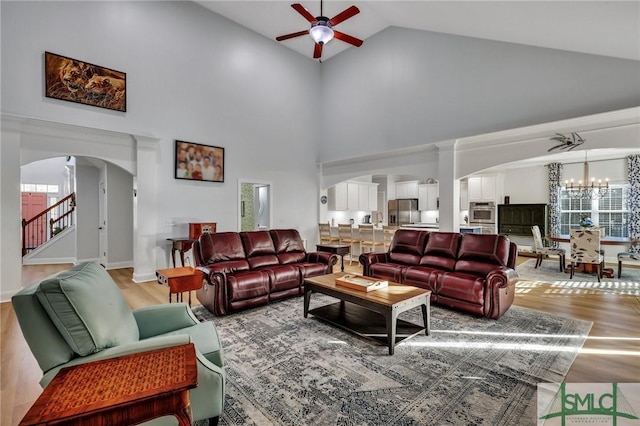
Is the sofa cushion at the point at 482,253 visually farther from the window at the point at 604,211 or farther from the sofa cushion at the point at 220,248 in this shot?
the window at the point at 604,211

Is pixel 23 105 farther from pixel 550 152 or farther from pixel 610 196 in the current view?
pixel 610 196

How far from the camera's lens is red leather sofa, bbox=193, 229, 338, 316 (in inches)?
144

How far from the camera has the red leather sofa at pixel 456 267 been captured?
3.55m

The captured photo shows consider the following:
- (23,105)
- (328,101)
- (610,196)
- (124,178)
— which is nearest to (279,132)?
(328,101)

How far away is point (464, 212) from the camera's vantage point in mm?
9852

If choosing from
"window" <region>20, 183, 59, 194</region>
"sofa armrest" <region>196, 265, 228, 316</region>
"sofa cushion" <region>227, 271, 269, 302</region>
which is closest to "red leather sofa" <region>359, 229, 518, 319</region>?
"sofa cushion" <region>227, 271, 269, 302</region>

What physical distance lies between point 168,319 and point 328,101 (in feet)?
24.6

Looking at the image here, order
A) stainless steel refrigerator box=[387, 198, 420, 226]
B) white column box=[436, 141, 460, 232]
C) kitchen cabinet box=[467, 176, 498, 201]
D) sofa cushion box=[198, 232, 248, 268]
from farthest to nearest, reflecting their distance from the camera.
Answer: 1. stainless steel refrigerator box=[387, 198, 420, 226]
2. kitchen cabinet box=[467, 176, 498, 201]
3. white column box=[436, 141, 460, 232]
4. sofa cushion box=[198, 232, 248, 268]

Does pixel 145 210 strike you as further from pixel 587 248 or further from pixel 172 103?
pixel 587 248

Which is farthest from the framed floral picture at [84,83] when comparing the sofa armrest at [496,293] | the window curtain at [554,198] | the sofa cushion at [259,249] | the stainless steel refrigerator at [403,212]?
the window curtain at [554,198]

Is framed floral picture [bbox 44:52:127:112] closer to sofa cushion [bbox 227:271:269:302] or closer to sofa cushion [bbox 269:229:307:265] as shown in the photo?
sofa cushion [bbox 269:229:307:265]

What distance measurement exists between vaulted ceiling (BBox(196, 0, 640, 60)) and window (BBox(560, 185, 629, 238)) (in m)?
5.40

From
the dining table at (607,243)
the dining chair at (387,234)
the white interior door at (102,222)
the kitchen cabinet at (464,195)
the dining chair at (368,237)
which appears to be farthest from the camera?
the kitchen cabinet at (464,195)

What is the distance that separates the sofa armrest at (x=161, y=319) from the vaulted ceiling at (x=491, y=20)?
4.67 metres
